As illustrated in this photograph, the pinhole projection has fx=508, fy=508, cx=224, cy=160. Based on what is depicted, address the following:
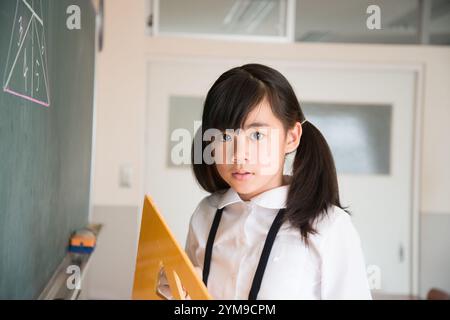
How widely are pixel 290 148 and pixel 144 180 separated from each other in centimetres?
156

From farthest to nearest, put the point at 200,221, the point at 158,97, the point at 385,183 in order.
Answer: the point at 385,183 < the point at 158,97 < the point at 200,221

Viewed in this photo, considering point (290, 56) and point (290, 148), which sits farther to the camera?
point (290, 56)

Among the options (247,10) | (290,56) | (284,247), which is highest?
(247,10)

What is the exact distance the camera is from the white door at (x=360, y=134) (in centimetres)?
198

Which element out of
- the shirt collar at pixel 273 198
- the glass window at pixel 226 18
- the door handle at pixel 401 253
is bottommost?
the door handle at pixel 401 253

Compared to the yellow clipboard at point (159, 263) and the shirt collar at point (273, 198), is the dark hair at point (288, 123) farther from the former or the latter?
the yellow clipboard at point (159, 263)

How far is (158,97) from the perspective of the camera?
1998 millimetres

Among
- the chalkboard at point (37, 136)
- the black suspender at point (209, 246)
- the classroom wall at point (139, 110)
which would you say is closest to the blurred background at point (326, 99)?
the classroom wall at point (139, 110)

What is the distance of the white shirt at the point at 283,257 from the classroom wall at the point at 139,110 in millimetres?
1159

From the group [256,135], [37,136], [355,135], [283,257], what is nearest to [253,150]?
[256,135]

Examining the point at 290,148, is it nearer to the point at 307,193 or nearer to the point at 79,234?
the point at 307,193

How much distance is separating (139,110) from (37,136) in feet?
4.10

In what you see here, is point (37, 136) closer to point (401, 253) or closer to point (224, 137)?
point (224, 137)
